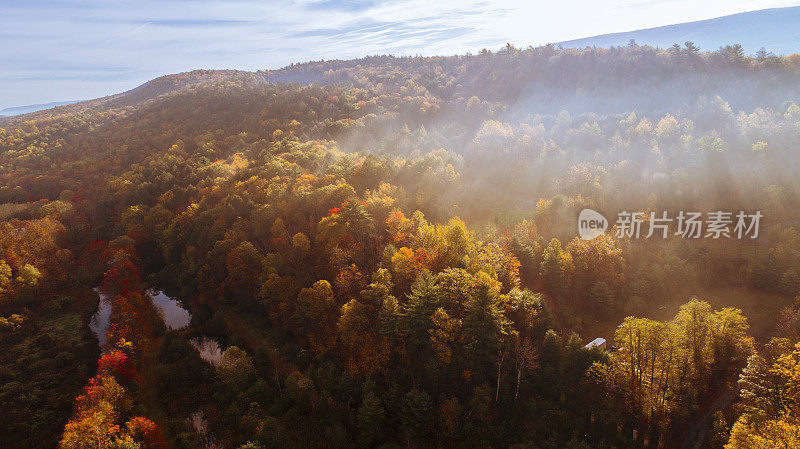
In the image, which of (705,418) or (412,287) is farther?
(412,287)

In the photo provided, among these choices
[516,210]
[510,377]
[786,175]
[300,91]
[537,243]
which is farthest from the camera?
[300,91]

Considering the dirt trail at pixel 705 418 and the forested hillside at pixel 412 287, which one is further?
the forested hillside at pixel 412 287

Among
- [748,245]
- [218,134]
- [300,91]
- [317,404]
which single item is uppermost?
[300,91]

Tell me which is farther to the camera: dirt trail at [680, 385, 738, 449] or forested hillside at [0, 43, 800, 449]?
forested hillside at [0, 43, 800, 449]

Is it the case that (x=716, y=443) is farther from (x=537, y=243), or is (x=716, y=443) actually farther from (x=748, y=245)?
(x=748, y=245)

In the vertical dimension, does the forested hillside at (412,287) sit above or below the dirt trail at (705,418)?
above

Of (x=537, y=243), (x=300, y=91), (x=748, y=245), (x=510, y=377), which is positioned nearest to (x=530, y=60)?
(x=300, y=91)

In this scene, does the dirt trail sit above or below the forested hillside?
below

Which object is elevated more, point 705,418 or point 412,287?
point 412,287
